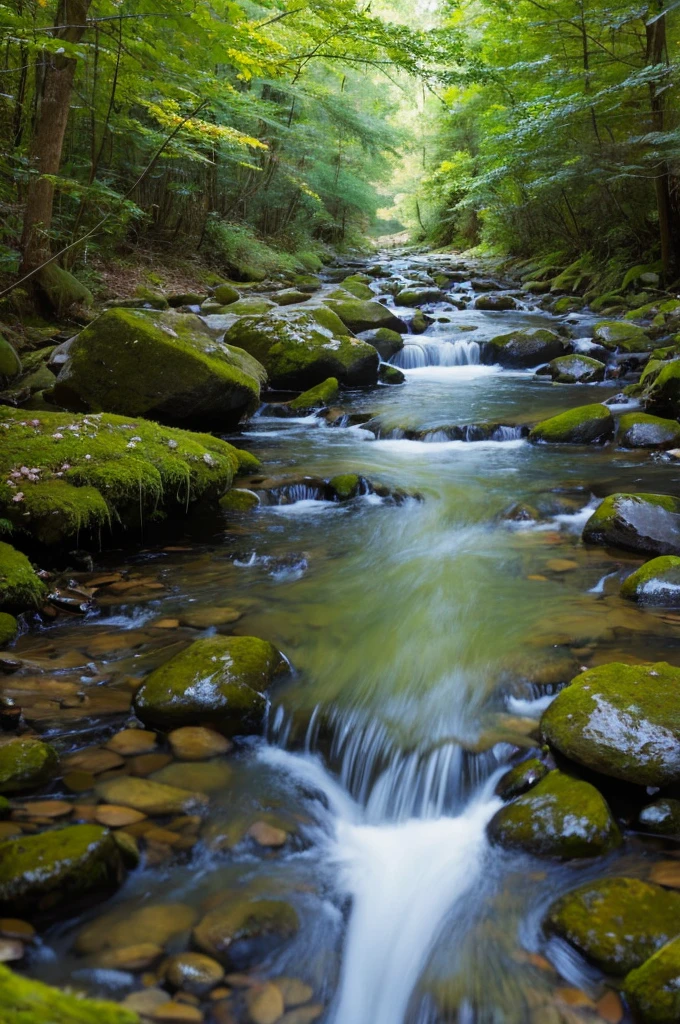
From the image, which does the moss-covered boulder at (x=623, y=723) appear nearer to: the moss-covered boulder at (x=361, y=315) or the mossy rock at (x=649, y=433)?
the mossy rock at (x=649, y=433)

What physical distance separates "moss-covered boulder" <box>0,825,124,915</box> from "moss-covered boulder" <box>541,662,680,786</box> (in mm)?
1790

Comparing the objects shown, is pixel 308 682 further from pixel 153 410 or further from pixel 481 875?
pixel 153 410

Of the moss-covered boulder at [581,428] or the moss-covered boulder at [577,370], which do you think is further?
the moss-covered boulder at [577,370]

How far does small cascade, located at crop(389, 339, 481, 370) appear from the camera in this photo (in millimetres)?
12320

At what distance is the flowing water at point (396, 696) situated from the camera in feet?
7.10

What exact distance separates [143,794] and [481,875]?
52.2 inches

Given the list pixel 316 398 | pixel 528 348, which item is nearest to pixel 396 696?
pixel 316 398

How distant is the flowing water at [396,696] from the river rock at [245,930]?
0.06 metres

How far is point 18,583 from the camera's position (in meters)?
3.90

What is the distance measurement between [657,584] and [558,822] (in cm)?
212

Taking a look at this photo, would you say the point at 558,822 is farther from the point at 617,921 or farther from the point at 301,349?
the point at 301,349

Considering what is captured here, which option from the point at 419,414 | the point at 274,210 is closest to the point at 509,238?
the point at 274,210

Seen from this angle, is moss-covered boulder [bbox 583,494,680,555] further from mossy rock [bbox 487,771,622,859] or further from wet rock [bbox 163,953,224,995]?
wet rock [bbox 163,953,224,995]

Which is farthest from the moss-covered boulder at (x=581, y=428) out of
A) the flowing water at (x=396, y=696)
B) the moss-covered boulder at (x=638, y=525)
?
the moss-covered boulder at (x=638, y=525)
